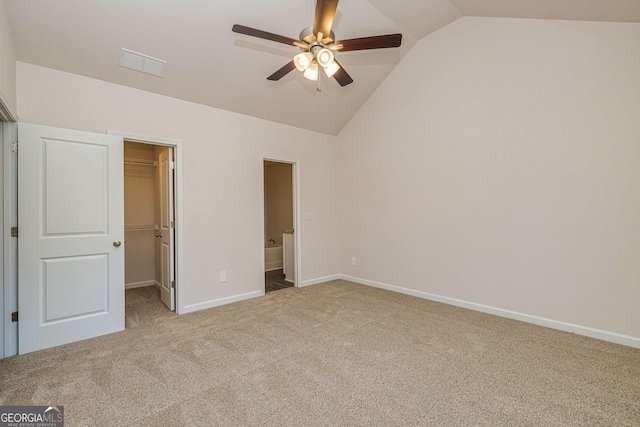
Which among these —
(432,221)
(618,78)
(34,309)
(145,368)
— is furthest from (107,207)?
(618,78)

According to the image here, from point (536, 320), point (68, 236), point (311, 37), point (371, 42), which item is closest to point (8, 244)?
point (68, 236)

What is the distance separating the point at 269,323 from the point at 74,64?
10.5ft

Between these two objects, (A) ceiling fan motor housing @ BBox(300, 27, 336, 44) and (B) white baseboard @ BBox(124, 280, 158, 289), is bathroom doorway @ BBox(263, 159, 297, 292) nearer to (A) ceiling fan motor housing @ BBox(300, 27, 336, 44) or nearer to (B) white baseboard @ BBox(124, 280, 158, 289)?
(B) white baseboard @ BBox(124, 280, 158, 289)

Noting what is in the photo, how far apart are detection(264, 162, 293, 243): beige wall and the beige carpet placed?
4120 millimetres

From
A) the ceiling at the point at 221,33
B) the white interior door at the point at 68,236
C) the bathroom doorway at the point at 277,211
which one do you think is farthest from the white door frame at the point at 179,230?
the bathroom doorway at the point at 277,211

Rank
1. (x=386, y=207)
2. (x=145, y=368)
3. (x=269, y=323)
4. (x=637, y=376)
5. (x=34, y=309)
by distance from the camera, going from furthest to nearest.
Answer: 1. (x=386, y=207)
2. (x=269, y=323)
3. (x=34, y=309)
4. (x=145, y=368)
5. (x=637, y=376)

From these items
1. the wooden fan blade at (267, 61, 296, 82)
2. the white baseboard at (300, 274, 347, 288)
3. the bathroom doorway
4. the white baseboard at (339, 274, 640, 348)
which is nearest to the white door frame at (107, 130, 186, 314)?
the wooden fan blade at (267, 61, 296, 82)

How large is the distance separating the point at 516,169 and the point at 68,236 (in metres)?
4.67

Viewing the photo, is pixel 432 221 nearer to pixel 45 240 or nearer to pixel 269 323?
pixel 269 323

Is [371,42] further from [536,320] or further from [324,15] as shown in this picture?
[536,320]

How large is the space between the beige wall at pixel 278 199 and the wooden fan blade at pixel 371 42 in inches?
187

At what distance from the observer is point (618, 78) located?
2.65 m

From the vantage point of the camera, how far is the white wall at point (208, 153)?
2.81 metres

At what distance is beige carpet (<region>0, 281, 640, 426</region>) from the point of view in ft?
5.74
